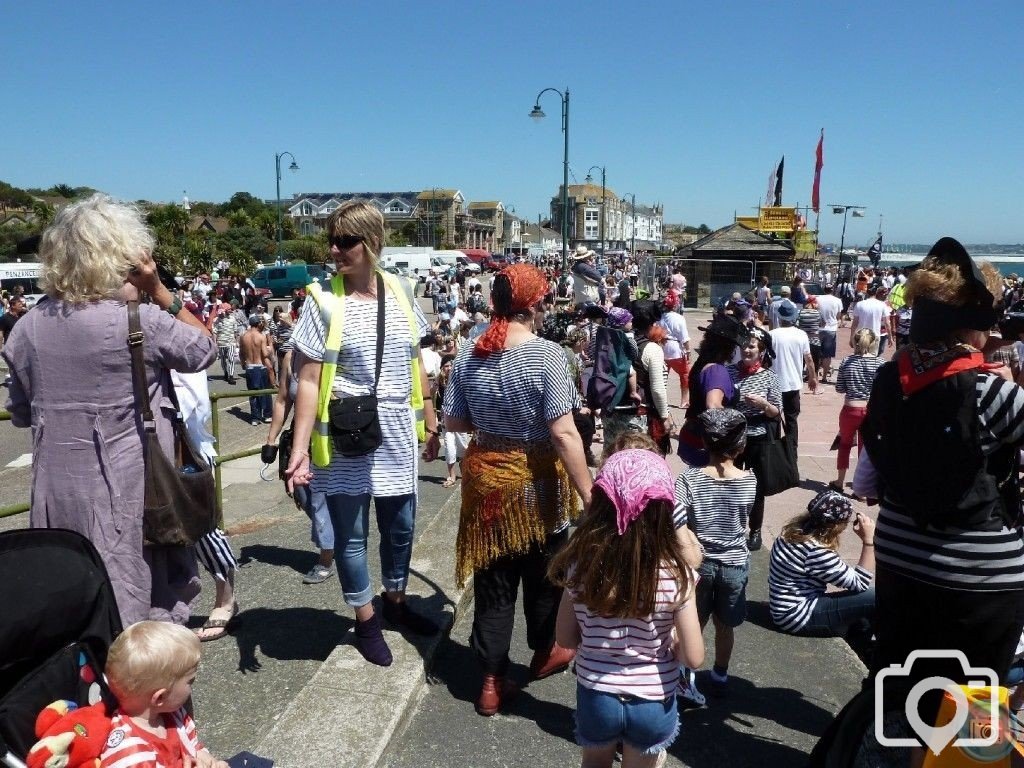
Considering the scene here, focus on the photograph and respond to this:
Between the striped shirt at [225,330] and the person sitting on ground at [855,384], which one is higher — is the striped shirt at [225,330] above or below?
below

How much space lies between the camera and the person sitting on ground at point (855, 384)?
6504 mm

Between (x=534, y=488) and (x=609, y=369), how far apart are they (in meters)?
2.90

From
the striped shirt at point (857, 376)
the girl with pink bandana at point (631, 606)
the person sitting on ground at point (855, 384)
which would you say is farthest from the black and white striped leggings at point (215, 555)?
the striped shirt at point (857, 376)


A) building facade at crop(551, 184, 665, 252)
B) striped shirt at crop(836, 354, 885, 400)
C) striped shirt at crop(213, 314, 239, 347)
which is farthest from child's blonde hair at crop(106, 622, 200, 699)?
building facade at crop(551, 184, 665, 252)

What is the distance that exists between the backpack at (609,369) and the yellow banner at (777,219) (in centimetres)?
3196

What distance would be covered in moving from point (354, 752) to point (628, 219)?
173162 mm

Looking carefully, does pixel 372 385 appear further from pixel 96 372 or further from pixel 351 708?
pixel 351 708

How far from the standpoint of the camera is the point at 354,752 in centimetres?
267

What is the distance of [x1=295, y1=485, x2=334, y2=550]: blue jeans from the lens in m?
4.40

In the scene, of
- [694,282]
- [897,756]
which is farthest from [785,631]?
[694,282]

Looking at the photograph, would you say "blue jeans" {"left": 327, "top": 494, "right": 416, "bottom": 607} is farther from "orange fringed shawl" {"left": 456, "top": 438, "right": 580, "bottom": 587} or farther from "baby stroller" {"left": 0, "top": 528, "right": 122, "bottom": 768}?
"baby stroller" {"left": 0, "top": 528, "right": 122, "bottom": 768}

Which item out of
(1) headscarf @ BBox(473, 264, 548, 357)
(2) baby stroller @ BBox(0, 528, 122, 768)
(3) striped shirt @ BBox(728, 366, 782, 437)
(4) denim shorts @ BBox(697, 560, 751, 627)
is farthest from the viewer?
(3) striped shirt @ BBox(728, 366, 782, 437)

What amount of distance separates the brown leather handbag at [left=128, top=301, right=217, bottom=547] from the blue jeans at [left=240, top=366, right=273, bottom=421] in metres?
9.39

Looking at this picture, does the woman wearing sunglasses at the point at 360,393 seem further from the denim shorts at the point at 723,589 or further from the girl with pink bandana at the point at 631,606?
the denim shorts at the point at 723,589
